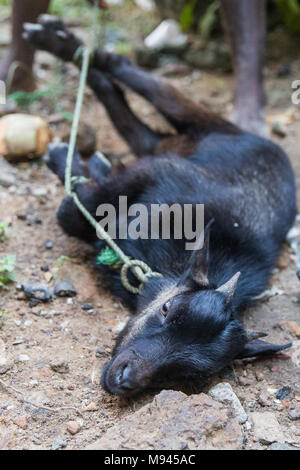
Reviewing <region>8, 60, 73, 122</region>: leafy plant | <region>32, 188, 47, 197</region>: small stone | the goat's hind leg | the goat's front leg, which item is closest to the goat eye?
the goat's front leg

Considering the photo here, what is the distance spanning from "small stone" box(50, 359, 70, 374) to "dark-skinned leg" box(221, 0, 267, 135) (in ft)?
10.3

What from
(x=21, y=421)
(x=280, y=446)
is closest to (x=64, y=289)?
(x=21, y=421)

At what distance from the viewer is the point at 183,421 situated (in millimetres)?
2609

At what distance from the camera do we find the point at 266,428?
115 inches

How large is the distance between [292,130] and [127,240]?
9.85ft

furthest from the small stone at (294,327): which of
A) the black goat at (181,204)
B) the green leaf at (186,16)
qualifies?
the green leaf at (186,16)

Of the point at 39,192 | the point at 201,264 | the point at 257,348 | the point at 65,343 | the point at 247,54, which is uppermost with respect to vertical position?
the point at 247,54

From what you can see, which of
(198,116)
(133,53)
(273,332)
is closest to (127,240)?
(273,332)

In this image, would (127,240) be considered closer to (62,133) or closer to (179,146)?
(179,146)

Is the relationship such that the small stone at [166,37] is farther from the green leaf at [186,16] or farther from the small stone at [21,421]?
Result: the small stone at [21,421]

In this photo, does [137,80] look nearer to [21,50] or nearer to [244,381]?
[21,50]

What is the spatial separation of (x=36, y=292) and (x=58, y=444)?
45.9 inches

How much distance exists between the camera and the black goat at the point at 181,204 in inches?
120

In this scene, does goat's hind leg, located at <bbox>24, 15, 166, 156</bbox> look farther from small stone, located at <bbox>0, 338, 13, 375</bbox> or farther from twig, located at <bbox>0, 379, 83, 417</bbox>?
twig, located at <bbox>0, 379, 83, 417</bbox>
